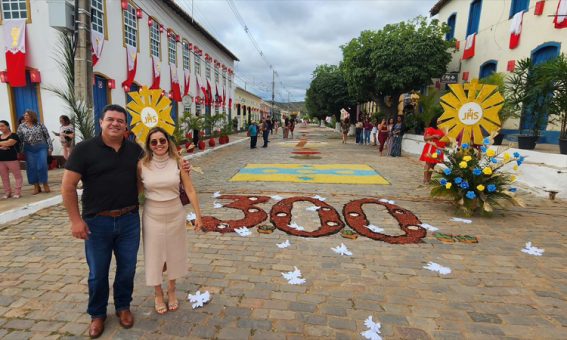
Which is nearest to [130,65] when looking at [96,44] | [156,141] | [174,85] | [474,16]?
[96,44]

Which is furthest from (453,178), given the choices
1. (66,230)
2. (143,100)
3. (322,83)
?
(322,83)

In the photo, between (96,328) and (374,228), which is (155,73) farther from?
(96,328)

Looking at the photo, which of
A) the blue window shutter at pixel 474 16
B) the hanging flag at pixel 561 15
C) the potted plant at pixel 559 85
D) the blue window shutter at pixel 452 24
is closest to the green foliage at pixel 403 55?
the blue window shutter at pixel 474 16

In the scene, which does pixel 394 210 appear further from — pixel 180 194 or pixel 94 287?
pixel 94 287

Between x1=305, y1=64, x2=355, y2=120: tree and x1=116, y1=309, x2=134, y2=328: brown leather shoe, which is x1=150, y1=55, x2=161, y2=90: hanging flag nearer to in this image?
x1=116, y1=309, x2=134, y2=328: brown leather shoe

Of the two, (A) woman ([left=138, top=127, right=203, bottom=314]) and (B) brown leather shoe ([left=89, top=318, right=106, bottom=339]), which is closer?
(B) brown leather shoe ([left=89, top=318, right=106, bottom=339])

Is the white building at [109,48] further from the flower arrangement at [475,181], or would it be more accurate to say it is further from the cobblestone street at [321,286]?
the flower arrangement at [475,181]

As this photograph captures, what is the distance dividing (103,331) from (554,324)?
3.82 meters

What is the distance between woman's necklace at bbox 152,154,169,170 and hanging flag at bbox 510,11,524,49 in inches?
551

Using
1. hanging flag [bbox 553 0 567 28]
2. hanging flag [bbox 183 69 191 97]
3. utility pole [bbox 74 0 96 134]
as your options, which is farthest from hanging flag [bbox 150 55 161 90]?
hanging flag [bbox 553 0 567 28]

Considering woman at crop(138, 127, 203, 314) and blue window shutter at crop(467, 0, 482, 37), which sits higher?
blue window shutter at crop(467, 0, 482, 37)

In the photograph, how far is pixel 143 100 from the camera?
6.20m

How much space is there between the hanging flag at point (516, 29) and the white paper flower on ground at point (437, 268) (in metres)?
12.1

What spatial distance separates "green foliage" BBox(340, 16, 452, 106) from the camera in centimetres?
1503
